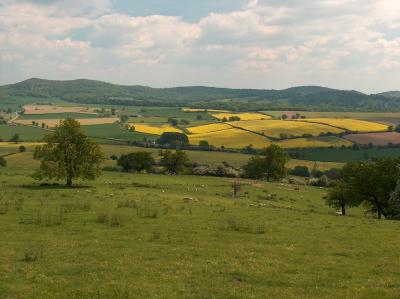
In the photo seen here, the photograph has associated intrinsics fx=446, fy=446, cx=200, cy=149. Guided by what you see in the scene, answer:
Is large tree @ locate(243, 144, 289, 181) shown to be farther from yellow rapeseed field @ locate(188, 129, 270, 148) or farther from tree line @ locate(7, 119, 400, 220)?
yellow rapeseed field @ locate(188, 129, 270, 148)

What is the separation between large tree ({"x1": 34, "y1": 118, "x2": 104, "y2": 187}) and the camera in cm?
5300

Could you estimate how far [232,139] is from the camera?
16125cm

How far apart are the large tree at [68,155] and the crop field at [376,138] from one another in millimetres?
118298

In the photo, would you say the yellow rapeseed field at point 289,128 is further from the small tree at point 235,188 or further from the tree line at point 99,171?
the tree line at point 99,171

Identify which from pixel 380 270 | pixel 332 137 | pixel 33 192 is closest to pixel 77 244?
pixel 380 270

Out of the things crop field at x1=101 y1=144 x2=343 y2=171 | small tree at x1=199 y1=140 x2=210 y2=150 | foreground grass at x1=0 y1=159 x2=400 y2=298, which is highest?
foreground grass at x1=0 y1=159 x2=400 y2=298

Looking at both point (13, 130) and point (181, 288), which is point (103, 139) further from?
point (181, 288)

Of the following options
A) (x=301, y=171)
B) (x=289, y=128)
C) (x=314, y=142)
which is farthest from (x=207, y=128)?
(x=301, y=171)

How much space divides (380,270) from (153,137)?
5906 inches

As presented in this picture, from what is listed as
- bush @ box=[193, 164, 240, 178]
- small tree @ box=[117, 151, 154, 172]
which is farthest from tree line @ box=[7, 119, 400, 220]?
small tree @ box=[117, 151, 154, 172]

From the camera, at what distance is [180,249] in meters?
22.1

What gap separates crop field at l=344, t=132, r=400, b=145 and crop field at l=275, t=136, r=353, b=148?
157 inches

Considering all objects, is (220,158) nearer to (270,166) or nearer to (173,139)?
(173,139)

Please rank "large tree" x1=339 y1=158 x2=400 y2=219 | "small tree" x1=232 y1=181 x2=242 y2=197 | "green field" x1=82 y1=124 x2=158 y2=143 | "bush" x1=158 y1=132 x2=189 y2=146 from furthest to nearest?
"green field" x1=82 y1=124 x2=158 y2=143, "bush" x1=158 y1=132 x2=189 y2=146, "small tree" x1=232 y1=181 x2=242 y2=197, "large tree" x1=339 y1=158 x2=400 y2=219
